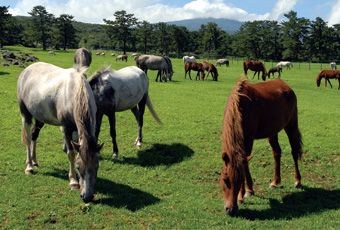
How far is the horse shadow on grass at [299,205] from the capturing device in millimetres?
6971

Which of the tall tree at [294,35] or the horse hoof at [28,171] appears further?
the tall tree at [294,35]

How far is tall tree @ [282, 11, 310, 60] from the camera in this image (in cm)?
8819

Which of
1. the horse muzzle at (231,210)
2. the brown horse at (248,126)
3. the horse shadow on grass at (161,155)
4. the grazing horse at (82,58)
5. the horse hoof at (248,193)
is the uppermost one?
the grazing horse at (82,58)

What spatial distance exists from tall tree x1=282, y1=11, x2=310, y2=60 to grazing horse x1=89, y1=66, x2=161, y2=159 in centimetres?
8213

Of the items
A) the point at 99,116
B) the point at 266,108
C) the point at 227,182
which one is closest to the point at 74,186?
the point at 99,116

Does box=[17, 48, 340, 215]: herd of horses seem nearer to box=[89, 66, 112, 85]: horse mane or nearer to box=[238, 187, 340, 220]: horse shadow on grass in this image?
box=[89, 66, 112, 85]: horse mane

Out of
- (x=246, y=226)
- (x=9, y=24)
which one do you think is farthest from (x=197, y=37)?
(x=246, y=226)

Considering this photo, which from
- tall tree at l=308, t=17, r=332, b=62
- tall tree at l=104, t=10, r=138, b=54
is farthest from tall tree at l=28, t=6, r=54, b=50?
tall tree at l=308, t=17, r=332, b=62

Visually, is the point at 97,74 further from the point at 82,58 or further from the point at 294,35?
the point at 294,35

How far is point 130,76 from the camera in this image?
11625mm

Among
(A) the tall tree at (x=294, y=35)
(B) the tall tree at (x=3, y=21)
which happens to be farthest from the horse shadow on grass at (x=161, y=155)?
(A) the tall tree at (x=294, y=35)

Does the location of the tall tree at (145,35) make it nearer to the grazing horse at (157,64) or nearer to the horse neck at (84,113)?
the grazing horse at (157,64)

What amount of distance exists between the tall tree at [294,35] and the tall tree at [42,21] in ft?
204

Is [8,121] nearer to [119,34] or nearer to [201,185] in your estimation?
[201,185]
